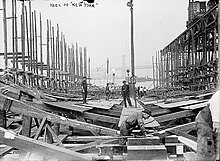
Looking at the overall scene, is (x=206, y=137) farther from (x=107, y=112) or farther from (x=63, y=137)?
(x=107, y=112)

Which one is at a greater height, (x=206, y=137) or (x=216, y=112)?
(x=216, y=112)

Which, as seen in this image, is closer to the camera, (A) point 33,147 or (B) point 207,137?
(B) point 207,137

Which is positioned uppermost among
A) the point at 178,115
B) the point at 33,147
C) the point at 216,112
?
the point at 216,112

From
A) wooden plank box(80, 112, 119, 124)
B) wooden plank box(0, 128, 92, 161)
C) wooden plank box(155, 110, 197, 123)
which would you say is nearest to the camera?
wooden plank box(0, 128, 92, 161)

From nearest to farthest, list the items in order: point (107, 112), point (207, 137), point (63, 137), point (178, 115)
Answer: point (207, 137) → point (63, 137) → point (178, 115) → point (107, 112)

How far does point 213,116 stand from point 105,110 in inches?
290

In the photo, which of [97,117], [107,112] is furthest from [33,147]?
[107,112]

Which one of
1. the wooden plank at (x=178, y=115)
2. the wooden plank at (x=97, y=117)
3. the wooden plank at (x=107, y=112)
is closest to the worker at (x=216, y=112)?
the wooden plank at (x=178, y=115)

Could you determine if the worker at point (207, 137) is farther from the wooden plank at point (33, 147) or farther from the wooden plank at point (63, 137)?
the wooden plank at point (63, 137)

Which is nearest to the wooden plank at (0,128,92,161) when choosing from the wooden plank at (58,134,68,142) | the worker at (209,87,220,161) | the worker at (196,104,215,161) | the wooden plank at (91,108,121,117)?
the worker at (196,104,215,161)

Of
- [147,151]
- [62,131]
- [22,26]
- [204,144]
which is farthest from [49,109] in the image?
[22,26]

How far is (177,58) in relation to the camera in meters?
26.1

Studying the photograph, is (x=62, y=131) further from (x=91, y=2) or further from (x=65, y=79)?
(x=65, y=79)

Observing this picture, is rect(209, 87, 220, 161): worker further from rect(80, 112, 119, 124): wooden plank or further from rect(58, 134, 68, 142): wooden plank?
rect(80, 112, 119, 124): wooden plank
